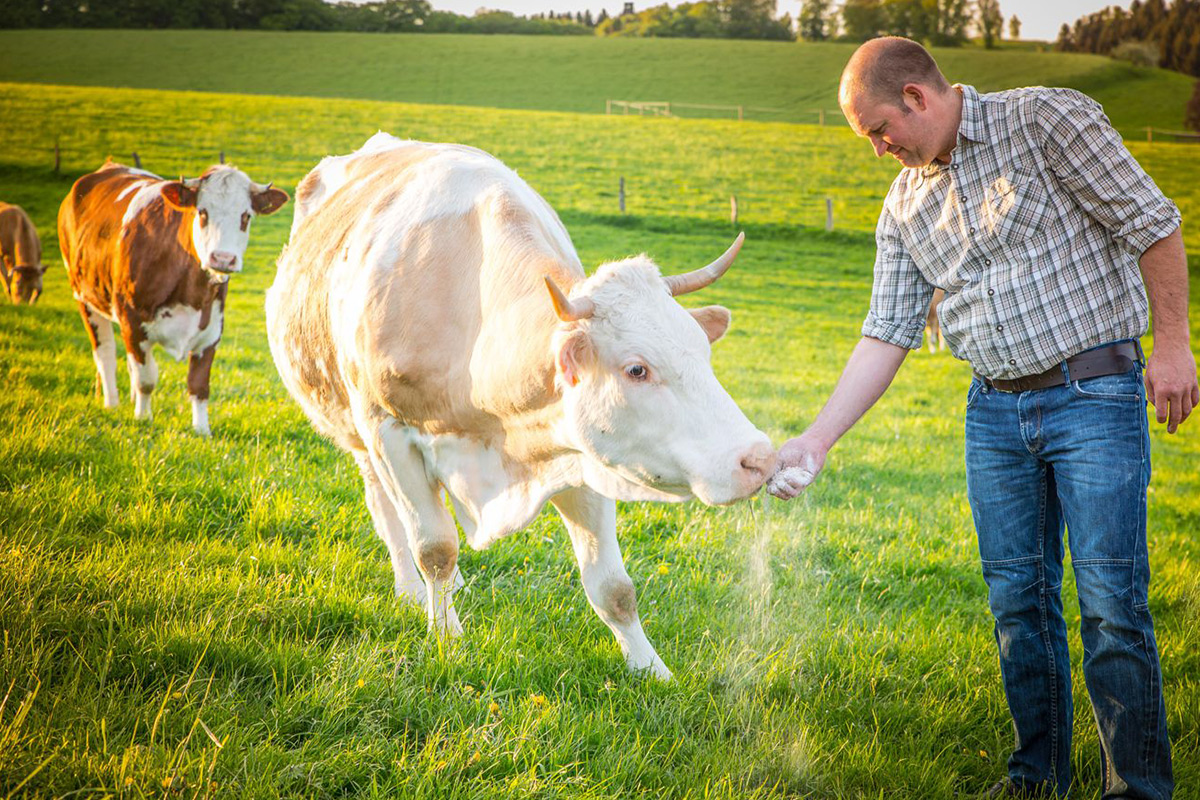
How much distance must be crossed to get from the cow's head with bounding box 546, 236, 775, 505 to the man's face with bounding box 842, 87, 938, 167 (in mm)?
614

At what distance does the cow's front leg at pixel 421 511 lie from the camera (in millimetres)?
3840

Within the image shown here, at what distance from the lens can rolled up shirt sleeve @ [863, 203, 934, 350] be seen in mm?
3389

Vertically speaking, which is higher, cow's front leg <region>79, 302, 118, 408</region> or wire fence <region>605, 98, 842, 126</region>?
wire fence <region>605, 98, 842, 126</region>

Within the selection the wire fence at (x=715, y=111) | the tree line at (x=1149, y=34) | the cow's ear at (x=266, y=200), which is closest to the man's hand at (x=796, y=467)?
the cow's ear at (x=266, y=200)

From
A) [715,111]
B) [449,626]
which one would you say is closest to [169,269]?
[449,626]

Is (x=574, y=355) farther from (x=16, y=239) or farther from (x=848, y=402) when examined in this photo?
(x=16, y=239)

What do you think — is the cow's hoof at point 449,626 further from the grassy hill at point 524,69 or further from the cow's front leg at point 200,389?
the grassy hill at point 524,69

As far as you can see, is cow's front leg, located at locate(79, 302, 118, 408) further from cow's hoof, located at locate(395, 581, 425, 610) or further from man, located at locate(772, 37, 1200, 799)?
man, located at locate(772, 37, 1200, 799)

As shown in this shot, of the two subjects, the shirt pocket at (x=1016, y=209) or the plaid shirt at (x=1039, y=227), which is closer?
the plaid shirt at (x=1039, y=227)

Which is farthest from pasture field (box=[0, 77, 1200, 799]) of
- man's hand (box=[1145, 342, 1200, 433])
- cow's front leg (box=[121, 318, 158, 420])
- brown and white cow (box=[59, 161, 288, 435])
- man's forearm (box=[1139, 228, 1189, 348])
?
man's forearm (box=[1139, 228, 1189, 348])

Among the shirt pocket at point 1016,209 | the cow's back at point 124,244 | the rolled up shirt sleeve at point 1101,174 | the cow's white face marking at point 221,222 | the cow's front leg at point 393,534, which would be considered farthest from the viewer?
the cow's back at point 124,244

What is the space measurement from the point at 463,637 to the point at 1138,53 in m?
31.3

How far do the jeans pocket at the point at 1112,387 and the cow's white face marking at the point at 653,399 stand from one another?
104cm

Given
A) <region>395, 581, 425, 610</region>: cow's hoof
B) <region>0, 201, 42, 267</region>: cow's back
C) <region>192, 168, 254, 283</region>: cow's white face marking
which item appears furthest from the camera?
<region>0, 201, 42, 267</region>: cow's back
